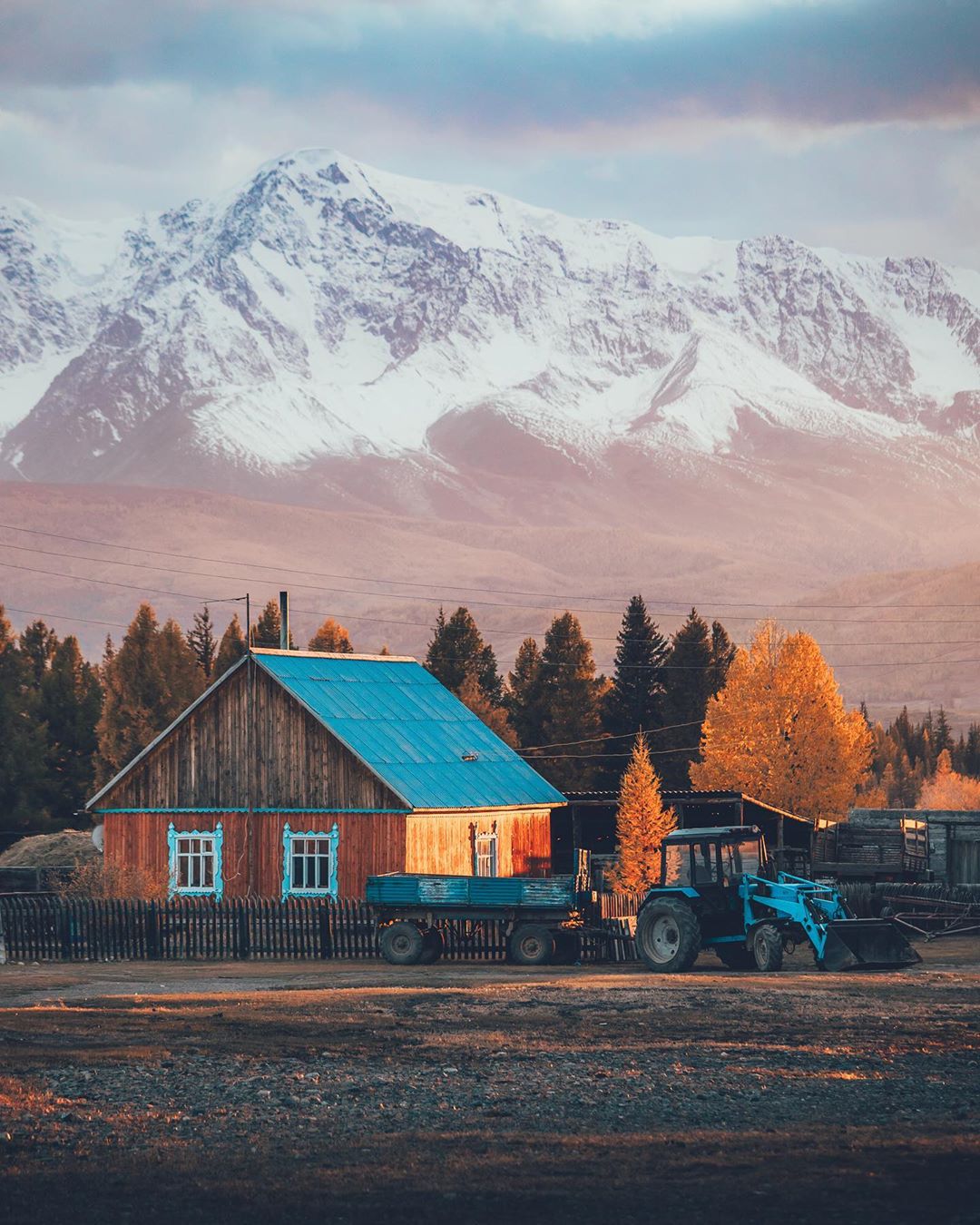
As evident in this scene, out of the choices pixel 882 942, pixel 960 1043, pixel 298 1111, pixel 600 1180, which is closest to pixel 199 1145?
pixel 298 1111

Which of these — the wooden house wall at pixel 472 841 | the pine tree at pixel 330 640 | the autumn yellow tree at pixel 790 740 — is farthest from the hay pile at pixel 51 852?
the autumn yellow tree at pixel 790 740

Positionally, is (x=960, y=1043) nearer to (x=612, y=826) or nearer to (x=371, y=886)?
(x=371, y=886)

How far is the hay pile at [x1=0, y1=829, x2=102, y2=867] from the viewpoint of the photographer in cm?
7162

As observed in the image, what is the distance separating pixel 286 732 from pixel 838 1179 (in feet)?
119

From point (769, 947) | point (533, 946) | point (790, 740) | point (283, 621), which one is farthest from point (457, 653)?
point (769, 947)

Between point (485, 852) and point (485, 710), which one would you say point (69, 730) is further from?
point (485, 852)

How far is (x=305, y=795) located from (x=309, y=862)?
181cm

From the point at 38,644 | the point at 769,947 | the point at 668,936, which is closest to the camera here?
the point at 769,947

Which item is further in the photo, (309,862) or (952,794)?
(952,794)

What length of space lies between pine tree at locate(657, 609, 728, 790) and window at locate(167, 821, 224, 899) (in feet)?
155

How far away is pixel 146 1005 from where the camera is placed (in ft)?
94.4

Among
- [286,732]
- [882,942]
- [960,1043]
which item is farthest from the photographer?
A: [286,732]

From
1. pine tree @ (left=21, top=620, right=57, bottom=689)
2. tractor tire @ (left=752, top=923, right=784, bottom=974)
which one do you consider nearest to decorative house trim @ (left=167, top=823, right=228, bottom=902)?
tractor tire @ (left=752, top=923, right=784, bottom=974)

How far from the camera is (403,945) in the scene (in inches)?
1544
